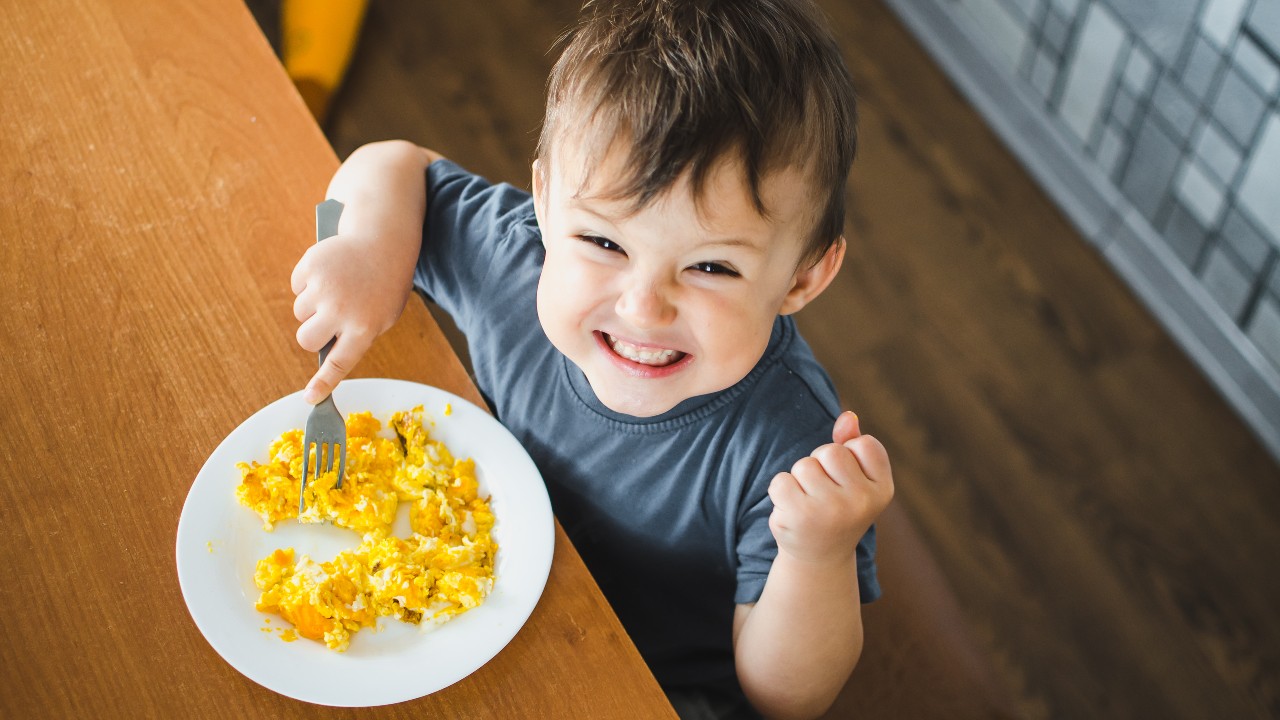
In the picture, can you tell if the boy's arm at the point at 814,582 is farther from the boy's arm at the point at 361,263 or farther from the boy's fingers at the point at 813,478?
the boy's arm at the point at 361,263

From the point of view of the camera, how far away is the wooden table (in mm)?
757

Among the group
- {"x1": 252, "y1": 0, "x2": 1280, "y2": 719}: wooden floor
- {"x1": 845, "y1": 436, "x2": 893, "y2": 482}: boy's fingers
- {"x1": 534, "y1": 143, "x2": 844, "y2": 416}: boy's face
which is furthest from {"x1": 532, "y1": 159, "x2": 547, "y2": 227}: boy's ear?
{"x1": 252, "y1": 0, "x2": 1280, "y2": 719}: wooden floor

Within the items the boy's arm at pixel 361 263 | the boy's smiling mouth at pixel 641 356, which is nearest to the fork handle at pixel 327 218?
the boy's arm at pixel 361 263

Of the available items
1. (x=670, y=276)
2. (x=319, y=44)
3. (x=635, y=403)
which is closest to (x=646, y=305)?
(x=670, y=276)

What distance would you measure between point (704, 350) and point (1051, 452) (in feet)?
4.09

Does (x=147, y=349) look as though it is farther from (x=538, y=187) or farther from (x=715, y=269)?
(x=715, y=269)

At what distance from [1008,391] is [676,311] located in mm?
1291

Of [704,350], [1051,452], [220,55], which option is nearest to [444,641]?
[704,350]

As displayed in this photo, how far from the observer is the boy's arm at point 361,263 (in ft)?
2.85

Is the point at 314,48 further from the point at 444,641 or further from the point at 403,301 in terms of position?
the point at 444,641

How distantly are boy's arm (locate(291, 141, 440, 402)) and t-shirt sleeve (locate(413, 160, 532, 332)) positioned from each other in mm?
24

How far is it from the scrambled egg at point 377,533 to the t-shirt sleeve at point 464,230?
9.1 inches

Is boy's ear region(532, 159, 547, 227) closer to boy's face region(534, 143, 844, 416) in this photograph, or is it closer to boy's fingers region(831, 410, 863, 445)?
boy's face region(534, 143, 844, 416)

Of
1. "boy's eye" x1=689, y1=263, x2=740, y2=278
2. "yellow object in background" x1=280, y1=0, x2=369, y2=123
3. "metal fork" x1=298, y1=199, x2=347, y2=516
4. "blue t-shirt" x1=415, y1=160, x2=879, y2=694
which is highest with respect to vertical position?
"boy's eye" x1=689, y1=263, x2=740, y2=278
